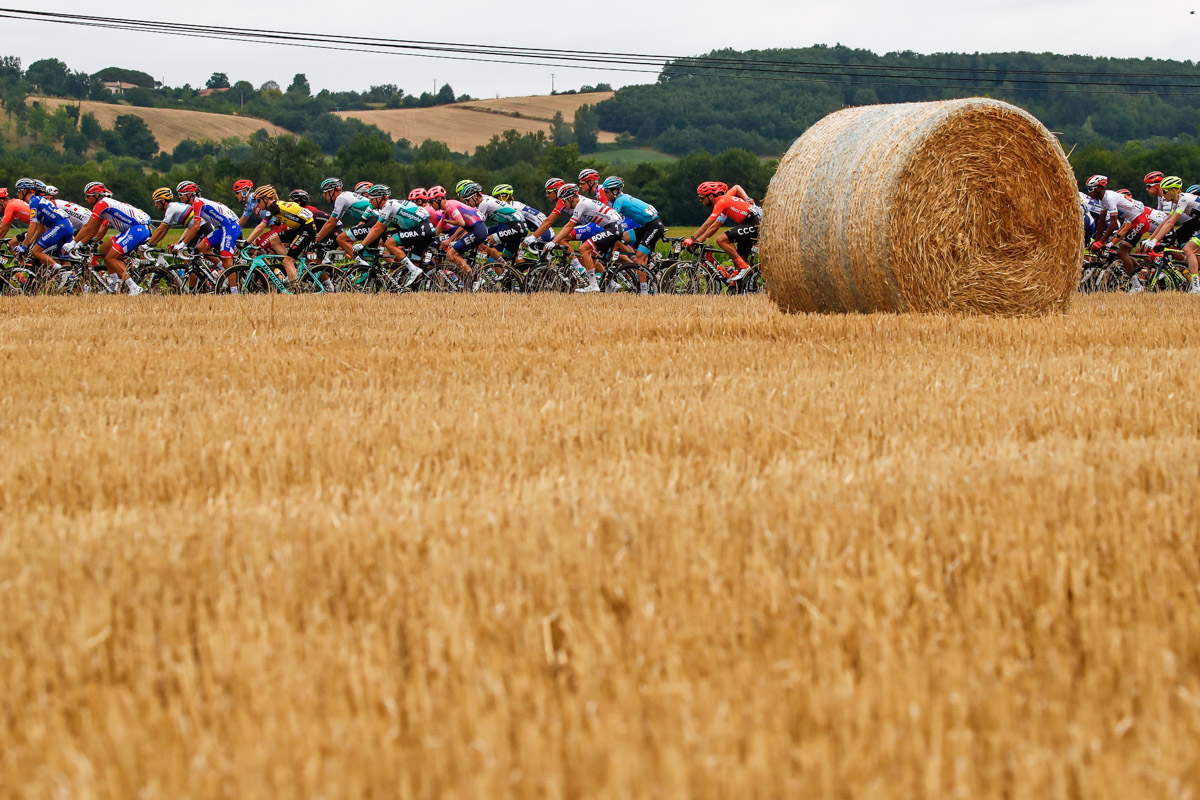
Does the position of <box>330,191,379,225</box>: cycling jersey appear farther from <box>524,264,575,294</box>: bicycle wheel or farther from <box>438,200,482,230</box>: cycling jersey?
<box>524,264,575,294</box>: bicycle wheel

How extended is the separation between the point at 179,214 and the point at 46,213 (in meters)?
2.23

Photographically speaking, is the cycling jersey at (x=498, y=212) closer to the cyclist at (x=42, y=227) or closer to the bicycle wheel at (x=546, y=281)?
the bicycle wheel at (x=546, y=281)

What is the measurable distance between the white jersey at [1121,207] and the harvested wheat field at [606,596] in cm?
1706

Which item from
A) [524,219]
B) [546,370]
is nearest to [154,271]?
[524,219]

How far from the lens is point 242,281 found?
18516mm

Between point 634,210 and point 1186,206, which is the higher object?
point 1186,206

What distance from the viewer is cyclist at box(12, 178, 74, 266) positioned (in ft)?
63.6

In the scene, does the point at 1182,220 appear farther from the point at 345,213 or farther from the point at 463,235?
the point at 345,213

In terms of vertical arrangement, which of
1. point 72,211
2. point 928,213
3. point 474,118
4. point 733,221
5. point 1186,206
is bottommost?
point 72,211

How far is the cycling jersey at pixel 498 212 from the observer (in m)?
20.8

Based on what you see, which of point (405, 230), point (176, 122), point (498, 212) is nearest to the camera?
point (405, 230)

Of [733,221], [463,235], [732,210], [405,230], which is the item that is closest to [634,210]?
[733,221]

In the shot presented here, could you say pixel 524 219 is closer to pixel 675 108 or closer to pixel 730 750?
pixel 730 750

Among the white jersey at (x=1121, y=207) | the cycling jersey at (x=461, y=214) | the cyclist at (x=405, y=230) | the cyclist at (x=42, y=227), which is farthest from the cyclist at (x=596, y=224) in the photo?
the white jersey at (x=1121, y=207)
